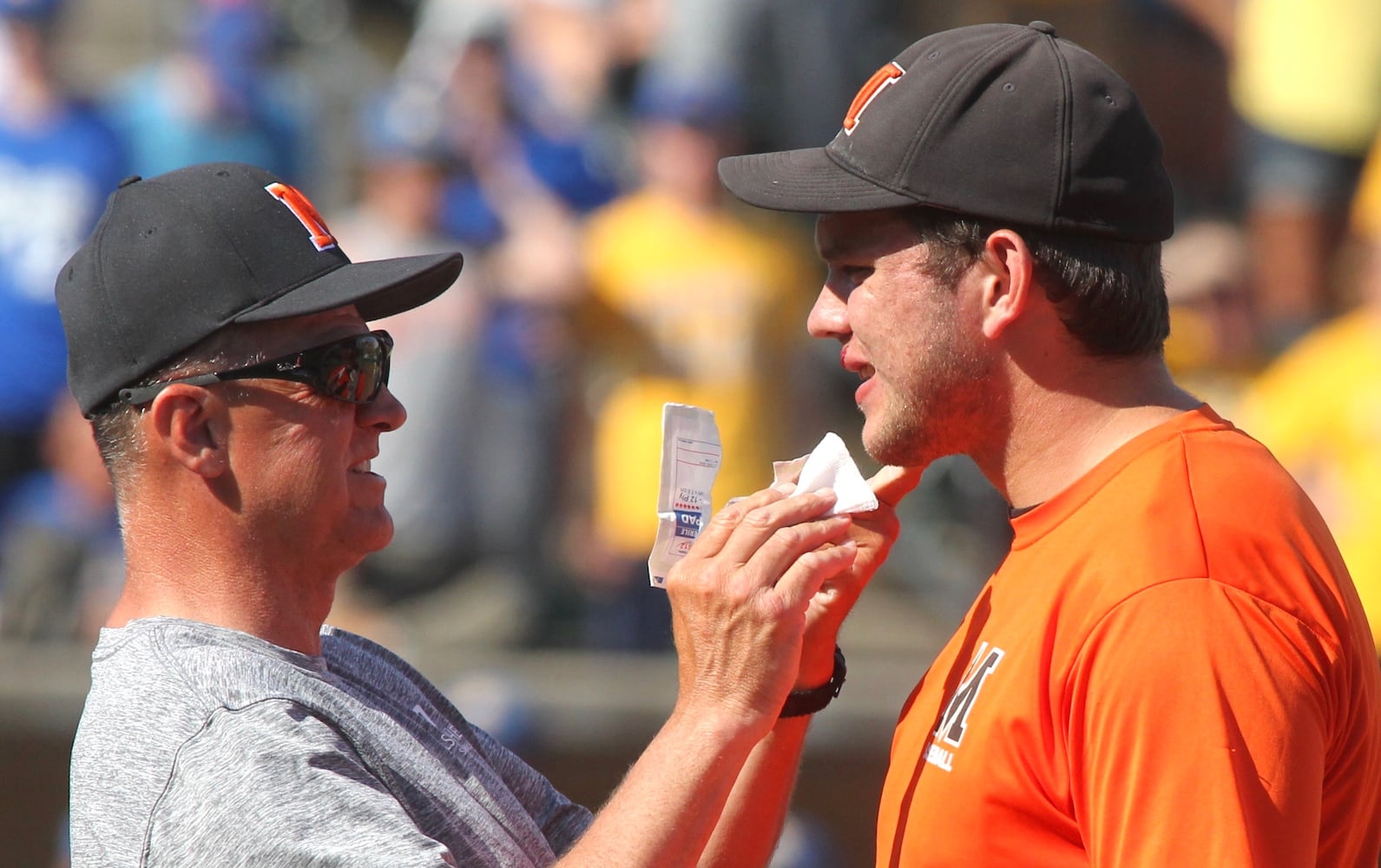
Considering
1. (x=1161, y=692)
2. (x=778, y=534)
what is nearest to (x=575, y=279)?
(x=778, y=534)

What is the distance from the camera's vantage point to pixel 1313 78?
6.62 m

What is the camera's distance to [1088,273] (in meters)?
2.19

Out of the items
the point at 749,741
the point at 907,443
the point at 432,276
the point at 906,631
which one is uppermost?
the point at 432,276

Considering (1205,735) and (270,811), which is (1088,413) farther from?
(270,811)

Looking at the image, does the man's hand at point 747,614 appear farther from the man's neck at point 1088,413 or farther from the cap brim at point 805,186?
the cap brim at point 805,186

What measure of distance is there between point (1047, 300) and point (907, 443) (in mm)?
302

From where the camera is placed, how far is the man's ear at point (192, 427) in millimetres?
2291

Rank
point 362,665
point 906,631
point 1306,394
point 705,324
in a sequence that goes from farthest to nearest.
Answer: point 906,631, point 705,324, point 1306,394, point 362,665

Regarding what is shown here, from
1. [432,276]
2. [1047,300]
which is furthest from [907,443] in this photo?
[432,276]

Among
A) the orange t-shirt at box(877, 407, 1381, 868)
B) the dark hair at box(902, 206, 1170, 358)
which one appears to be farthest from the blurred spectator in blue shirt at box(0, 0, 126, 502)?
the orange t-shirt at box(877, 407, 1381, 868)

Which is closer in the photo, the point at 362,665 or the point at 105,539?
the point at 362,665

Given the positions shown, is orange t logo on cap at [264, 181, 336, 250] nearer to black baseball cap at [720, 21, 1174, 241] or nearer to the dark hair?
black baseball cap at [720, 21, 1174, 241]

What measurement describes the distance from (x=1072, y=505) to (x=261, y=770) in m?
1.14

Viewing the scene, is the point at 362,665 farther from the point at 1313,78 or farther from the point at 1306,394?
the point at 1313,78
